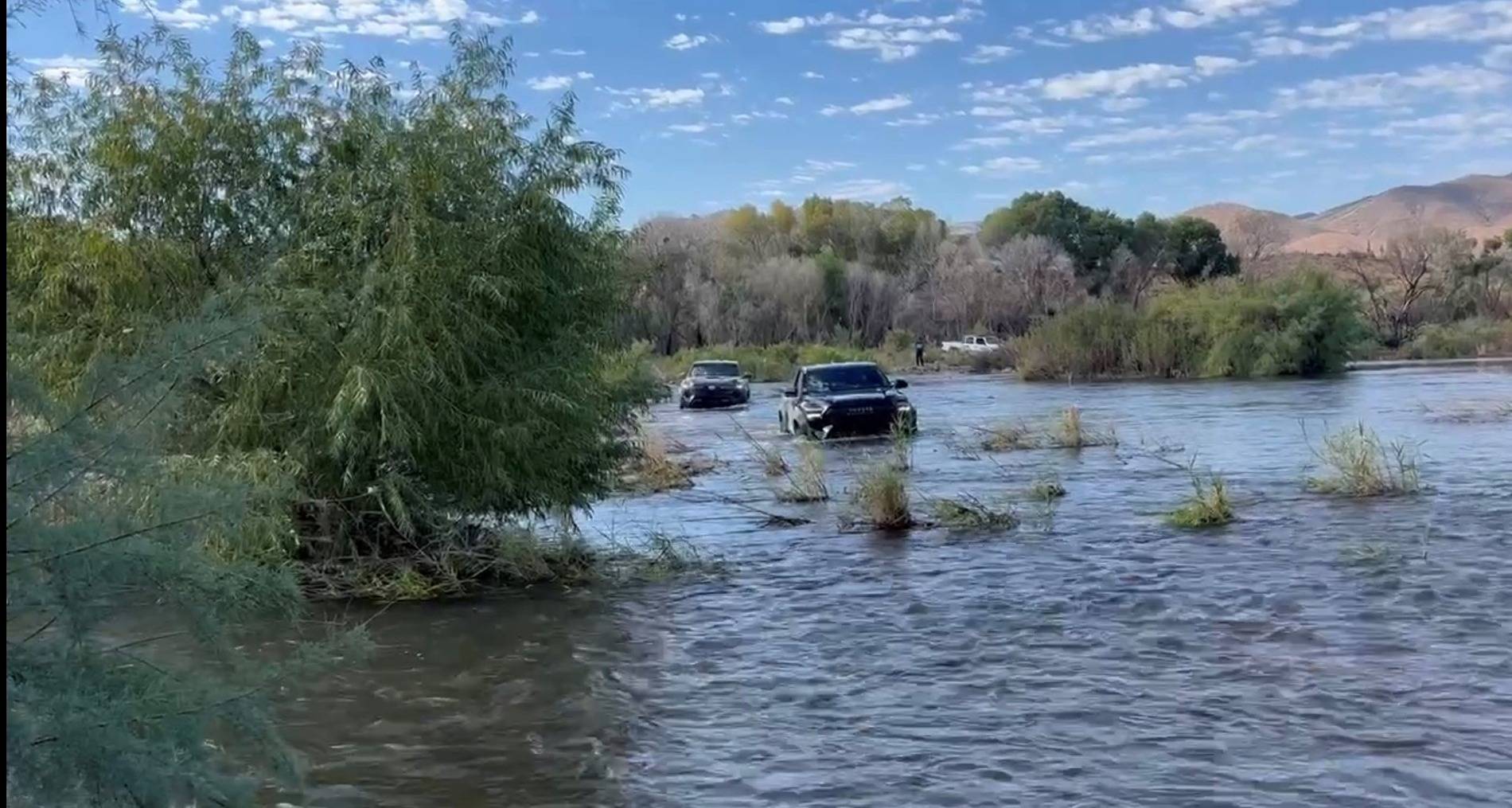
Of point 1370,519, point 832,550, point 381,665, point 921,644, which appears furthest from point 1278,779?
point 1370,519

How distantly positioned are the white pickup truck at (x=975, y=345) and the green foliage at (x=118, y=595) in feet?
202

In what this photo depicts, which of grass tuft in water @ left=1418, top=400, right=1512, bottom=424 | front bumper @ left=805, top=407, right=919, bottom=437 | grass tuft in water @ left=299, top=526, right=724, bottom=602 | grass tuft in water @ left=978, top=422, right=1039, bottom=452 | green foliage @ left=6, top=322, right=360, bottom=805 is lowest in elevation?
grass tuft in water @ left=299, top=526, right=724, bottom=602

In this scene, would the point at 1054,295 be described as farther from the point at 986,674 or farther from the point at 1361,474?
the point at 986,674

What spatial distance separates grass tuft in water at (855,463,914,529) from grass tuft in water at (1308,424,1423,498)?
17.8 feet

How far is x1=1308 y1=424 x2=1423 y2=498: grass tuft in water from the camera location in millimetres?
16531

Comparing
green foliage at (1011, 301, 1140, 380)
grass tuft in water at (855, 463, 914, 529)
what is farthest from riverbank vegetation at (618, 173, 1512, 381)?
grass tuft in water at (855, 463, 914, 529)

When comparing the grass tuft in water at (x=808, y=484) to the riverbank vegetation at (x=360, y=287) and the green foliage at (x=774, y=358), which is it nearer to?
the riverbank vegetation at (x=360, y=287)

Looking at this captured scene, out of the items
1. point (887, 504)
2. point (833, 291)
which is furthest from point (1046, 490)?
point (833, 291)

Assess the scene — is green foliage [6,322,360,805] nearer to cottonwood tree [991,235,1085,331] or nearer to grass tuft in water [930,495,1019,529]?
grass tuft in water [930,495,1019,529]

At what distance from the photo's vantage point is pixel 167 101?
12.4 metres

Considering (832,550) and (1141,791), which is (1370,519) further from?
(1141,791)

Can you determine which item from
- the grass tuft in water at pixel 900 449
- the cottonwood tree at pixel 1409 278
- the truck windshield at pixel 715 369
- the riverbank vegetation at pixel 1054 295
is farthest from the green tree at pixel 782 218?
the grass tuft in water at pixel 900 449

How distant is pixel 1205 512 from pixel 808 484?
17.9ft

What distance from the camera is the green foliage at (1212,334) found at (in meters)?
48.6
